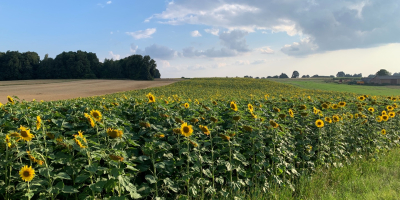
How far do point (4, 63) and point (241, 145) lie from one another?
77.2 metres

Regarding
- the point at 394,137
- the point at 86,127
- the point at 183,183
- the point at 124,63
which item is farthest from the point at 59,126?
the point at 124,63

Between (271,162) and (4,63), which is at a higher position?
(4,63)

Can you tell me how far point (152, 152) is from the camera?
333 centimetres

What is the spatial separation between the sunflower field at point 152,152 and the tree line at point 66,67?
65.0 meters

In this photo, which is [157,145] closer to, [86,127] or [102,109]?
[86,127]

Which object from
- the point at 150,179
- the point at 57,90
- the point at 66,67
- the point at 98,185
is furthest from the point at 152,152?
the point at 66,67

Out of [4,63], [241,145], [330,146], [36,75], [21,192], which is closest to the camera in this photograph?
[21,192]

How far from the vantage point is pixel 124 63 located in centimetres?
7244

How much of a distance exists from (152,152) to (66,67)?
75.4 metres

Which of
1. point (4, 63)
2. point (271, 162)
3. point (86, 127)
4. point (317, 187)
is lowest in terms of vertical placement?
point (317, 187)

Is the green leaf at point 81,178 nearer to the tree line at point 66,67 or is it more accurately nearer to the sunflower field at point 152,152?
the sunflower field at point 152,152

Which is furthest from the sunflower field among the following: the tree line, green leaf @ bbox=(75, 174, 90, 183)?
the tree line

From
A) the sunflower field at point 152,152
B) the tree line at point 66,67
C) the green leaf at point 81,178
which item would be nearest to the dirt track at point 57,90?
the tree line at point 66,67

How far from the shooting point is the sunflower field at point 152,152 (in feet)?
9.14
